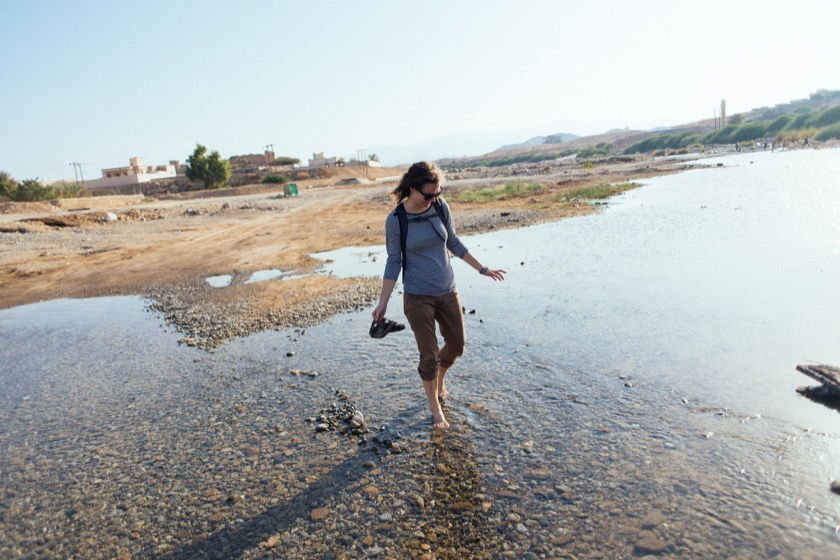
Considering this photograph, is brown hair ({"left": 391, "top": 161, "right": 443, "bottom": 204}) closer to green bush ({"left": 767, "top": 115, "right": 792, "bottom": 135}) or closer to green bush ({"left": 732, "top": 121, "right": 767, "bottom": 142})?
green bush ({"left": 732, "top": 121, "right": 767, "bottom": 142})

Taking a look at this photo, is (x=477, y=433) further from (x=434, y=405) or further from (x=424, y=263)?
(x=424, y=263)

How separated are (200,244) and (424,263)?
601 inches

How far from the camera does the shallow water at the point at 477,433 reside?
344cm

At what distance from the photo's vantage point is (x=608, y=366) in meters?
6.06

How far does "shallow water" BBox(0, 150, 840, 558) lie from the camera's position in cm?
344

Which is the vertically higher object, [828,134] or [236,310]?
[828,134]

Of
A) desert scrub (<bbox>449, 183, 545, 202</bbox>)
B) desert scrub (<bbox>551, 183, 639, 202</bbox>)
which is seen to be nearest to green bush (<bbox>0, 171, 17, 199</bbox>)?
desert scrub (<bbox>449, 183, 545, 202</bbox>)

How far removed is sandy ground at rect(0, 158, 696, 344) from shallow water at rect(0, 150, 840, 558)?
Answer: 8.08 feet

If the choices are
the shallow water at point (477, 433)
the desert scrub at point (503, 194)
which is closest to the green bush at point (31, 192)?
the desert scrub at point (503, 194)

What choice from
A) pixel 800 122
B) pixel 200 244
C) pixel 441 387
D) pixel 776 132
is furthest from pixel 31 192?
pixel 800 122

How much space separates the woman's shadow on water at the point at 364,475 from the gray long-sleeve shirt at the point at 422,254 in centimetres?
120

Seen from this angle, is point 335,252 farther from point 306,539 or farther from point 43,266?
point 306,539

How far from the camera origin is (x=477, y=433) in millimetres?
4621

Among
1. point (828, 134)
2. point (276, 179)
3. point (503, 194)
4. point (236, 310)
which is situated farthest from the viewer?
point (828, 134)
